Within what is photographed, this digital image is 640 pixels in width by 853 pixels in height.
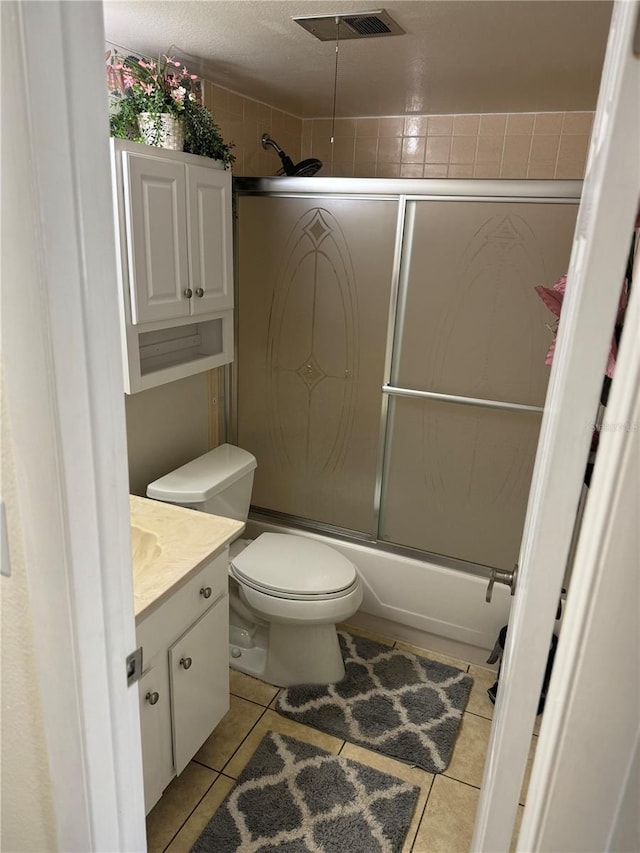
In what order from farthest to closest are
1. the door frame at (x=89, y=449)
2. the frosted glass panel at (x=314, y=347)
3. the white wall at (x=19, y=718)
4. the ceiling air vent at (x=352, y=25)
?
the frosted glass panel at (x=314, y=347) → the ceiling air vent at (x=352, y=25) → the white wall at (x=19, y=718) → the door frame at (x=89, y=449)

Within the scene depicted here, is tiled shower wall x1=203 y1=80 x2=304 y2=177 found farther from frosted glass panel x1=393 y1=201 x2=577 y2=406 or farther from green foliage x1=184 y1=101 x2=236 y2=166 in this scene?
frosted glass panel x1=393 y1=201 x2=577 y2=406

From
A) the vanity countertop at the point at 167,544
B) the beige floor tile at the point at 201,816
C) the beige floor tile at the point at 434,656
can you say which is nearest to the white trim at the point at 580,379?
the vanity countertop at the point at 167,544

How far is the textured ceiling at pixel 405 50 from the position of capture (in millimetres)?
1543

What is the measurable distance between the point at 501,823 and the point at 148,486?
1700mm

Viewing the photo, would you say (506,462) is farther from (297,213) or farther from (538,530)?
(538,530)

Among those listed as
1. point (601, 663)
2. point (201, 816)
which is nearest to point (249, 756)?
point (201, 816)

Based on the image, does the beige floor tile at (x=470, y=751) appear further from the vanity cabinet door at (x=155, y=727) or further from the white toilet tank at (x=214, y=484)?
the white toilet tank at (x=214, y=484)

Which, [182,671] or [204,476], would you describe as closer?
[182,671]

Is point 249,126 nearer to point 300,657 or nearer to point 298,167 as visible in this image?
point 298,167

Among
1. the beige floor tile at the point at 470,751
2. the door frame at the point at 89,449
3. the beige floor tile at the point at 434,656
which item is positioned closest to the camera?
the door frame at the point at 89,449

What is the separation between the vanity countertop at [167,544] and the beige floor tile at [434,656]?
1156 mm

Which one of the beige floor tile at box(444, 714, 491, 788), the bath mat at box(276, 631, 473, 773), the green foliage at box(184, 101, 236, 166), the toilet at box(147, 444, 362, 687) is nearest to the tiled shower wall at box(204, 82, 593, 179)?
the green foliage at box(184, 101, 236, 166)

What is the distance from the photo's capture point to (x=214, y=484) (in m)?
2.23

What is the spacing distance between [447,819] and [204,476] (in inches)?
53.7
